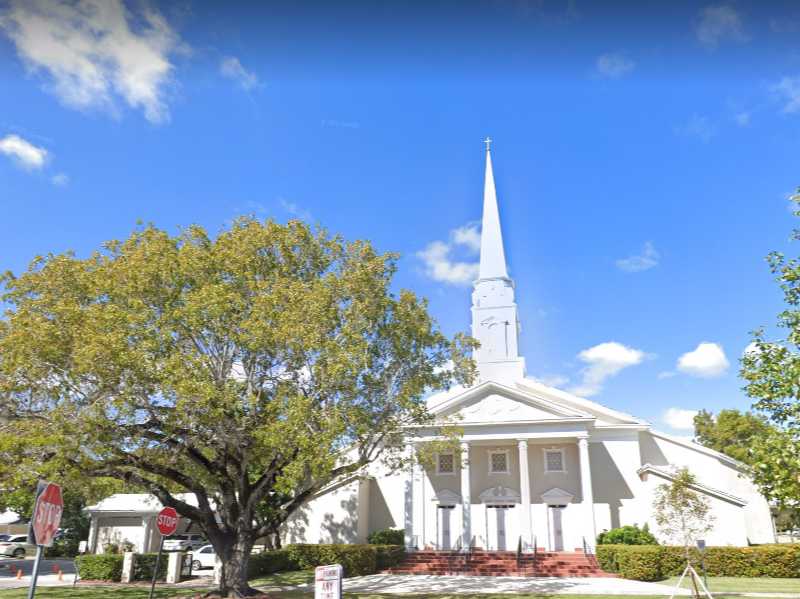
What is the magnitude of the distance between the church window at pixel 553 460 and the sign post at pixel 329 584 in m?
24.2

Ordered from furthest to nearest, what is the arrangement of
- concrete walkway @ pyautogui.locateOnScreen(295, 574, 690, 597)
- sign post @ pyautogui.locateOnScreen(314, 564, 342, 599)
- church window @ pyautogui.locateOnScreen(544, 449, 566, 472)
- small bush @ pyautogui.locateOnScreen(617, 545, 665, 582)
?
church window @ pyautogui.locateOnScreen(544, 449, 566, 472)
small bush @ pyautogui.locateOnScreen(617, 545, 665, 582)
concrete walkway @ pyautogui.locateOnScreen(295, 574, 690, 597)
sign post @ pyautogui.locateOnScreen(314, 564, 342, 599)

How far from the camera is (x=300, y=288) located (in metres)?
16.9

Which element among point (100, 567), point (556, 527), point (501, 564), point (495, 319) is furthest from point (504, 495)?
point (100, 567)

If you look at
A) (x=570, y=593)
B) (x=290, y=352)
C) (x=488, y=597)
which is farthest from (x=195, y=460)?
(x=570, y=593)

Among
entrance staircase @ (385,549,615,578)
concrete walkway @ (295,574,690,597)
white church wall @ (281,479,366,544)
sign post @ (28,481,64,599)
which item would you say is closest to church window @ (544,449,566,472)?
entrance staircase @ (385,549,615,578)

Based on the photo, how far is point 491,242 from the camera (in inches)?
1690

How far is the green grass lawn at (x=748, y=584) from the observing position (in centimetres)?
1989

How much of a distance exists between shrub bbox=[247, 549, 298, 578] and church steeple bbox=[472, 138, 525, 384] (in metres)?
16.3

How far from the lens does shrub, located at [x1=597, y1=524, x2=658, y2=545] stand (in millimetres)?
27953

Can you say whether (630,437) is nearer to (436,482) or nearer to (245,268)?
(436,482)

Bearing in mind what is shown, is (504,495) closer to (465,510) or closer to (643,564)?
(465,510)

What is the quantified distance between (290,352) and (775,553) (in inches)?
849

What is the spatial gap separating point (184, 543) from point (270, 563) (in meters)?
13.4

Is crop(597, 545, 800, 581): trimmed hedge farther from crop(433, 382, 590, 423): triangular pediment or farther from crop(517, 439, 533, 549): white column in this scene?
crop(433, 382, 590, 423): triangular pediment
